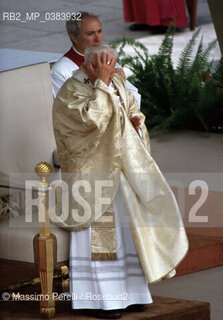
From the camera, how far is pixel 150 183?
3.87m

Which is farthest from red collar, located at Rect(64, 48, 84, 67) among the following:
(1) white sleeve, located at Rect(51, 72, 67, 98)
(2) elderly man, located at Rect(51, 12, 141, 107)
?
(1) white sleeve, located at Rect(51, 72, 67, 98)

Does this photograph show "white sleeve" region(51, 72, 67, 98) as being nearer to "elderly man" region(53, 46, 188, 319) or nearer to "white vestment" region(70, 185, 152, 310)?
"elderly man" region(53, 46, 188, 319)

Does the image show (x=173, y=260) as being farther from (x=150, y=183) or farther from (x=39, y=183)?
(x=39, y=183)

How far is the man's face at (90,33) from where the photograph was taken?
4.37 meters

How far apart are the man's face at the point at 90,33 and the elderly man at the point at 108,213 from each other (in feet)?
1.92

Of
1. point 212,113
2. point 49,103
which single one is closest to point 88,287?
point 49,103

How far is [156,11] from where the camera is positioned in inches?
438

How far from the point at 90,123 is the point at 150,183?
43cm

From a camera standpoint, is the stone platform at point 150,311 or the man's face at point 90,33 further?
the man's face at point 90,33

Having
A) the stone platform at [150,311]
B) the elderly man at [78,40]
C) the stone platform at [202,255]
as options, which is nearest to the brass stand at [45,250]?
the stone platform at [150,311]

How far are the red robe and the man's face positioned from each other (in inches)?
264

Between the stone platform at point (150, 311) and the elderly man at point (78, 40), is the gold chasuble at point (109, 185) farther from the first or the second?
the elderly man at point (78, 40)

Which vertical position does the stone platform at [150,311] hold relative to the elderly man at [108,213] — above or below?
below

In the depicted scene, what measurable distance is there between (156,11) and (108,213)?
7691mm
